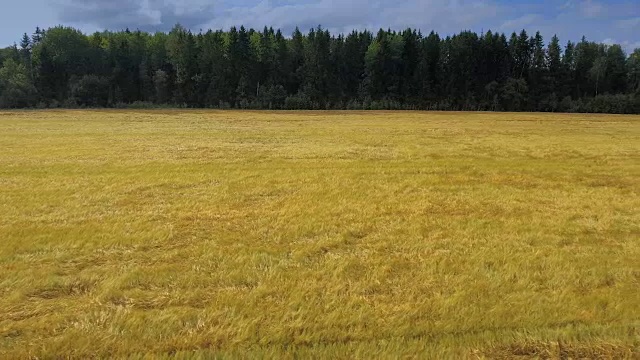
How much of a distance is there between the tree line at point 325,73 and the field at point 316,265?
72.1 meters

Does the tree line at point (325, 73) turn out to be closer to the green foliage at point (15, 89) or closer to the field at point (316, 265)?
the green foliage at point (15, 89)

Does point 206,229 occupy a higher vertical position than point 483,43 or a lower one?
lower

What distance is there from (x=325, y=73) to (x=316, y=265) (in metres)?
86.5

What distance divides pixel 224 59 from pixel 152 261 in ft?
289

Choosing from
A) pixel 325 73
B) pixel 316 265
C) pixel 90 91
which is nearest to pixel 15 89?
pixel 90 91

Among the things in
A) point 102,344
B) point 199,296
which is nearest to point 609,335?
point 199,296

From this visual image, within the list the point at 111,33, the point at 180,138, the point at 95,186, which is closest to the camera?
the point at 95,186

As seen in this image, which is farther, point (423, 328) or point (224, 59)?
point (224, 59)

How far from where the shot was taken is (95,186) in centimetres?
1277

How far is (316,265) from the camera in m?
6.66

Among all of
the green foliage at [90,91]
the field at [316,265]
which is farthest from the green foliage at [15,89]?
the field at [316,265]

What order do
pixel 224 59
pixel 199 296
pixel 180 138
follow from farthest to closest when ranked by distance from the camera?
1. pixel 224 59
2. pixel 180 138
3. pixel 199 296

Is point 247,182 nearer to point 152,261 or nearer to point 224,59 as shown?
point 152,261

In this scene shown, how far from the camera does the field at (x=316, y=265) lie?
4617mm
